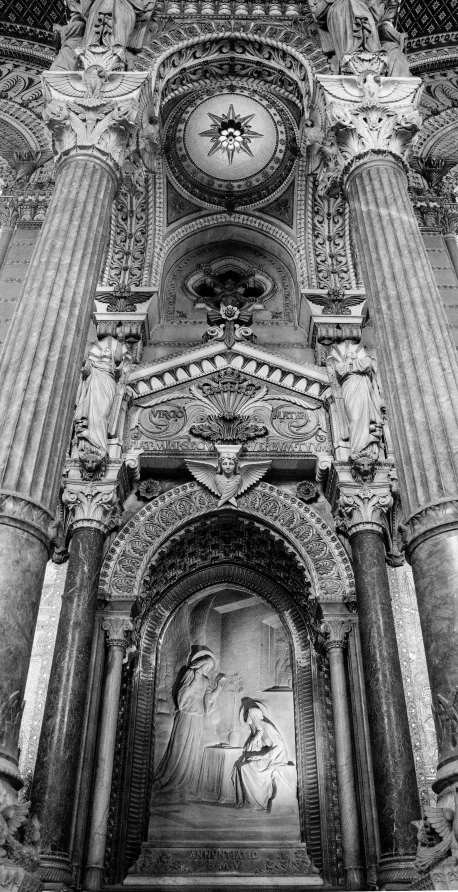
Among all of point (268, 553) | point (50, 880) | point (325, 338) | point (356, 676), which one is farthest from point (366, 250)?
point (50, 880)

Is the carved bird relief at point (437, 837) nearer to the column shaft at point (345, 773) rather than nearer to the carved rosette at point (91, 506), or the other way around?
the column shaft at point (345, 773)

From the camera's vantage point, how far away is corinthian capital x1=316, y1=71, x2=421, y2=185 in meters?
8.95

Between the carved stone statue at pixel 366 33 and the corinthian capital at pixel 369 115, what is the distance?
375mm

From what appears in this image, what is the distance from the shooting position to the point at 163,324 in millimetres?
12109

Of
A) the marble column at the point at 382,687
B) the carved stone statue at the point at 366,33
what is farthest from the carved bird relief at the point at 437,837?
the carved stone statue at the point at 366,33

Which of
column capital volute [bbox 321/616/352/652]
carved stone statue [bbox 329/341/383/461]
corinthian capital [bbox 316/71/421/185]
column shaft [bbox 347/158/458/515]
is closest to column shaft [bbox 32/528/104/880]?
column capital volute [bbox 321/616/352/652]

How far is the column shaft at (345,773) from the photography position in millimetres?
7414

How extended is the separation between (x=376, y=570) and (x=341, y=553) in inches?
35.2

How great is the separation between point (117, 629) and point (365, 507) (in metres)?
3.22

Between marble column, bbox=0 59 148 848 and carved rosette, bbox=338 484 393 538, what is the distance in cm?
370

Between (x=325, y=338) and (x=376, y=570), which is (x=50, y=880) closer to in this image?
(x=376, y=570)

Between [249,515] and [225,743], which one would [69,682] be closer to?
[225,743]

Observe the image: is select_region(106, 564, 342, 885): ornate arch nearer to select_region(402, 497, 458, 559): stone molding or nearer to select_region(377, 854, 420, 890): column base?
select_region(377, 854, 420, 890): column base

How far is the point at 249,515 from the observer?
962cm
